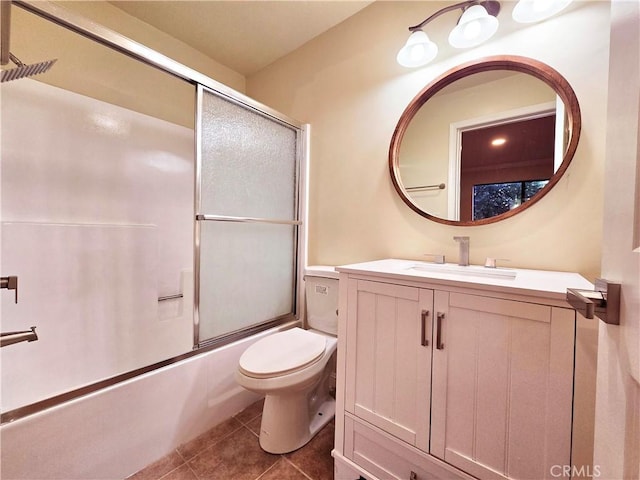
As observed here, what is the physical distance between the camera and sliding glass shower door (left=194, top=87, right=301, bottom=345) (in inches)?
58.9

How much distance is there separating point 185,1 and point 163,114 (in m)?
0.69

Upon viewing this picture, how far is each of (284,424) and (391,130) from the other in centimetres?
→ 172

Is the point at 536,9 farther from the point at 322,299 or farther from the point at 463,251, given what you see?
the point at 322,299

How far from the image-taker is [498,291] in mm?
798

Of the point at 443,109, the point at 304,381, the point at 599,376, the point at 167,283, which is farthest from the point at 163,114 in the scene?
the point at 599,376

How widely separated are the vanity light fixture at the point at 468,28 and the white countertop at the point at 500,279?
108 centimetres

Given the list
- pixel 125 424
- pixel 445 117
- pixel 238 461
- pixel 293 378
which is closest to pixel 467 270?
pixel 445 117

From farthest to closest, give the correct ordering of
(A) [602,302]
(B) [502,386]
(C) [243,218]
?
1. (C) [243,218]
2. (B) [502,386]
3. (A) [602,302]

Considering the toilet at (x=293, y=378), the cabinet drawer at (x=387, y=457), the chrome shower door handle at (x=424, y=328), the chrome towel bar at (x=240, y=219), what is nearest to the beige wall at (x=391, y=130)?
the chrome towel bar at (x=240, y=219)

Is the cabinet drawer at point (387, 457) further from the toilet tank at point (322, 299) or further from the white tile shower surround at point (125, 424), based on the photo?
the white tile shower surround at point (125, 424)

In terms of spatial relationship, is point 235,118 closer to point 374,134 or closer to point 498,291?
point 374,134

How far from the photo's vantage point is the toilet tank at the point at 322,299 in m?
1.65

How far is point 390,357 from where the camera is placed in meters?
1.00

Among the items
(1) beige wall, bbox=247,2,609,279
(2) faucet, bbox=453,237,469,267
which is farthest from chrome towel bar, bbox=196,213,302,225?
(2) faucet, bbox=453,237,469,267
